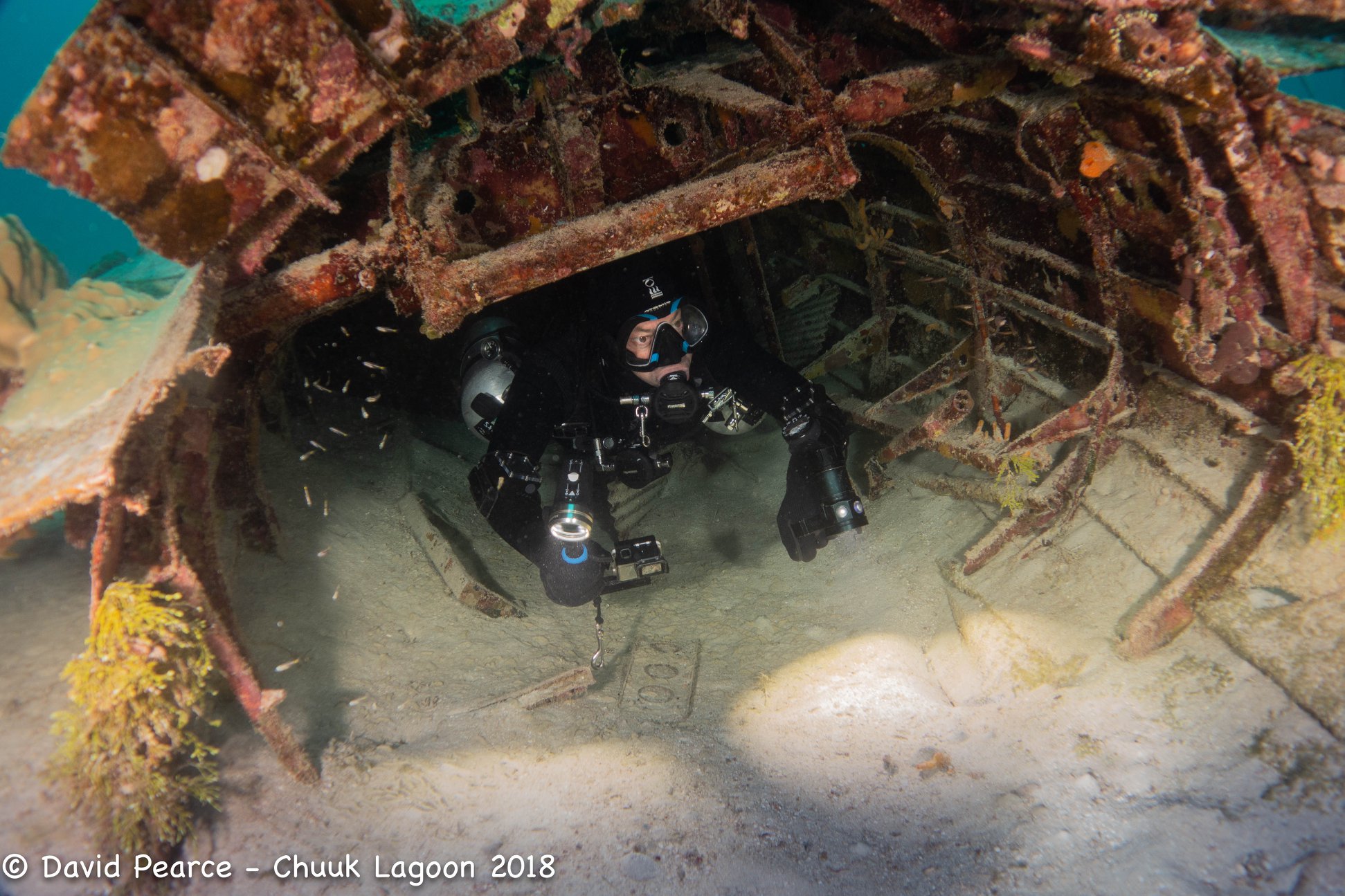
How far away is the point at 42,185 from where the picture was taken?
61.2 meters

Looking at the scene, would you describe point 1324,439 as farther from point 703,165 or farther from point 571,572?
point 571,572

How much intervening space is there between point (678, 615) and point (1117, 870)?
8.86ft

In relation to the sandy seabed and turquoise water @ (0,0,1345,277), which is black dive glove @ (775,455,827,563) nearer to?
the sandy seabed

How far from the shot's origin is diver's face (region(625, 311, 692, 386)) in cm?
420

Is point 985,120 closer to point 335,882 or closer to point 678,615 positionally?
point 678,615

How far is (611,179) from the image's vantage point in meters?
3.23

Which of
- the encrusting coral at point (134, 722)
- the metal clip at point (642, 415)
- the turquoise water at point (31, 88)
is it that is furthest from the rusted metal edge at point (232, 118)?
the metal clip at point (642, 415)

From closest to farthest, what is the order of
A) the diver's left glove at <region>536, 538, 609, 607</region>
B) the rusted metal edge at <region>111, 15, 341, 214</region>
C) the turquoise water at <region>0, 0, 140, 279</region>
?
the rusted metal edge at <region>111, 15, 341, 214</region>, the diver's left glove at <region>536, 538, 609, 607</region>, the turquoise water at <region>0, 0, 140, 279</region>

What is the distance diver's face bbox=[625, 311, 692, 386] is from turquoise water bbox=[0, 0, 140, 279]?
31310 millimetres

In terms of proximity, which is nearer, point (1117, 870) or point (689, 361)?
point (1117, 870)

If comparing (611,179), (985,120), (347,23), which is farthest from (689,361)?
(347,23)

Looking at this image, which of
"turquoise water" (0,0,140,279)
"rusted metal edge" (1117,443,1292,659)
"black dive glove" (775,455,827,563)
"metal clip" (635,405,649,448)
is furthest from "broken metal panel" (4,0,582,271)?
"turquoise water" (0,0,140,279)

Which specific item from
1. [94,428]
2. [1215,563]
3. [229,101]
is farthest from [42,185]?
[1215,563]

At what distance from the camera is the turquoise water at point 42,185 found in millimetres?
50062
